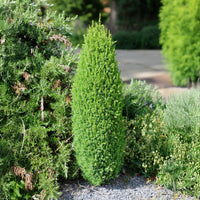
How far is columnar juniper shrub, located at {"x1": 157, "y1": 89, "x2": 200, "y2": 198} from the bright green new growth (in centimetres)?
A: 63

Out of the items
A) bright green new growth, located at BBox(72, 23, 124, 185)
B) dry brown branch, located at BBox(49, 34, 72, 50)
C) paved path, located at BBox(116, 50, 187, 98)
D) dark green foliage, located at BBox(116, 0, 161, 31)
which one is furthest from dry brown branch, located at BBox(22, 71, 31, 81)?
Result: dark green foliage, located at BBox(116, 0, 161, 31)

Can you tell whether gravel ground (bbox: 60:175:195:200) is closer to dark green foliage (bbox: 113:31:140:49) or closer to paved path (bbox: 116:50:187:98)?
paved path (bbox: 116:50:187:98)

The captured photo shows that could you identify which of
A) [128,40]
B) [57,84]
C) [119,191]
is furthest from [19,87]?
[128,40]

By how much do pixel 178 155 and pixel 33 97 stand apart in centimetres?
181

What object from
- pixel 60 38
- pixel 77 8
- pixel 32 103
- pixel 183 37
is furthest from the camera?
pixel 183 37

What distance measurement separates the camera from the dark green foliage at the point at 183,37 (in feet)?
22.0

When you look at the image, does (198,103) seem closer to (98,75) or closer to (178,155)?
(178,155)

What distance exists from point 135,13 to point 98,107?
18.6m

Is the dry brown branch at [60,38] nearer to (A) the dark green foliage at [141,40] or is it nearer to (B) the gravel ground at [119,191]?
(B) the gravel ground at [119,191]

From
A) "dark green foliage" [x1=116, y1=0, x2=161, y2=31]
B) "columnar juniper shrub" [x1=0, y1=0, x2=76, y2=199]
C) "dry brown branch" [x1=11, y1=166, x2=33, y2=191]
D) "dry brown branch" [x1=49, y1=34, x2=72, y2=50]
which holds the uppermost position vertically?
"dark green foliage" [x1=116, y1=0, x2=161, y2=31]

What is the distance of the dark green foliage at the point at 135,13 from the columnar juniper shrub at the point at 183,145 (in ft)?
53.2

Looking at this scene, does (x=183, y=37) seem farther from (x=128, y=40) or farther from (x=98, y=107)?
(x=128, y=40)

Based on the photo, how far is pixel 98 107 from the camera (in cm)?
273

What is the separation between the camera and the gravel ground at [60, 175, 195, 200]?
2816 mm
